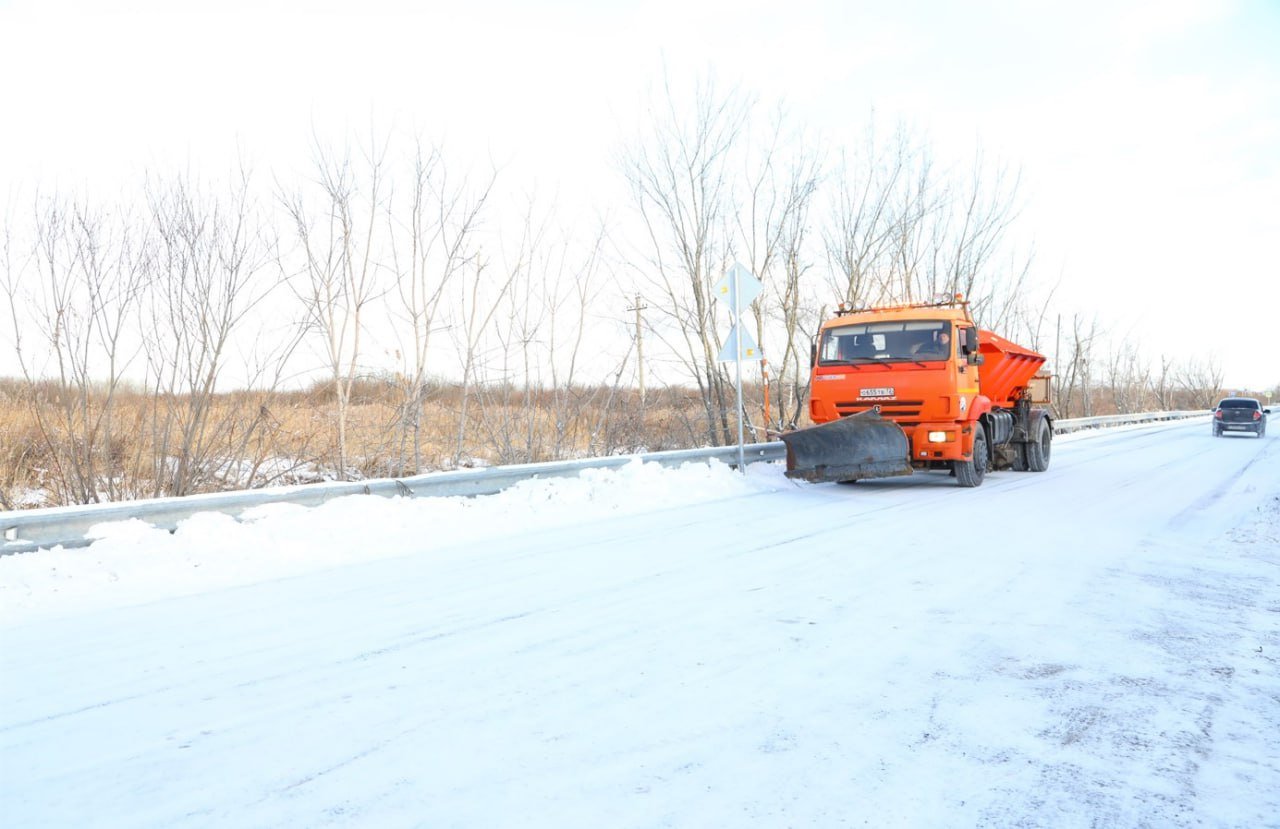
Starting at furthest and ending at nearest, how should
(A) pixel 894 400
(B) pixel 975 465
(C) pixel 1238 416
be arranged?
(C) pixel 1238 416
(B) pixel 975 465
(A) pixel 894 400

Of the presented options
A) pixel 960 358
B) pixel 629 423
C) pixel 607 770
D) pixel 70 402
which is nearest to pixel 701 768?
pixel 607 770

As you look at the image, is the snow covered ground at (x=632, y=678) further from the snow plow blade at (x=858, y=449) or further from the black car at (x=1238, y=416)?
the black car at (x=1238, y=416)

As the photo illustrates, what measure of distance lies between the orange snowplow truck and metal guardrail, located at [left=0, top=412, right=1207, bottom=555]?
1.73m

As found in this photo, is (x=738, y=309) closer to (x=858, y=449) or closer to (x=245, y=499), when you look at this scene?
(x=858, y=449)

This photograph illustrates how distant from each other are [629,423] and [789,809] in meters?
11.9

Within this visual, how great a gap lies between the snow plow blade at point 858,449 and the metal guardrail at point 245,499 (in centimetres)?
158

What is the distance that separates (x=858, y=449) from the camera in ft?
35.7

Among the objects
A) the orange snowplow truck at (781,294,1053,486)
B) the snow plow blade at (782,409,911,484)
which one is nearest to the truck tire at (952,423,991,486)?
the orange snowplow truck at (781,294,1053,486)

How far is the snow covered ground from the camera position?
257 centimetres

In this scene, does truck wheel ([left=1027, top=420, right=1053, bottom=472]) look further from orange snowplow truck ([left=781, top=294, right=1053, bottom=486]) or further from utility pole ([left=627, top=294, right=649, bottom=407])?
utility pole ([left=627, top=294, right=649, bottom=407])

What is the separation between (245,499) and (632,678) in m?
4.55

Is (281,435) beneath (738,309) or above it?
beneath

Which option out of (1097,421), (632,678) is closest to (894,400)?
(632,678)

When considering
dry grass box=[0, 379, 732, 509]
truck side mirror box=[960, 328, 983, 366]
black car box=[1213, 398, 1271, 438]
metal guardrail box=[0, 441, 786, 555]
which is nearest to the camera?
metal guardrail box=[0, 441, 786, 555]
